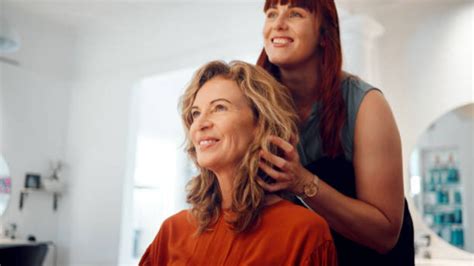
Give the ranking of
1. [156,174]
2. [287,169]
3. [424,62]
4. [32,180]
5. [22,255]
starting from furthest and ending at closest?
[156,174]
[32,180]
[22,255]
[424,62]
[287,169]

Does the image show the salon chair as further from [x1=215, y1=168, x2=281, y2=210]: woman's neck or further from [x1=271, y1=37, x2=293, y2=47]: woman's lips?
[x1=271, y1=37, x2=293, y2=47]: woman's lips

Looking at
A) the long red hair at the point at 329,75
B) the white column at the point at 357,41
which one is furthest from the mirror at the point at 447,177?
the long red hair at the point at 329,75

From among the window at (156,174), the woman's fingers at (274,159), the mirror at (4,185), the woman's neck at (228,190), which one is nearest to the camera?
the woman's fingers at (274,159)

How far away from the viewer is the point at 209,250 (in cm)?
93

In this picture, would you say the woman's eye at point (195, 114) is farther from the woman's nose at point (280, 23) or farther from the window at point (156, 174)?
the window at point (156, 174)

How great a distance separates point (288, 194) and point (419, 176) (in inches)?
93.0

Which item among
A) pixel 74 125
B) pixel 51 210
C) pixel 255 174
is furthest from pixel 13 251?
pixel 255 174

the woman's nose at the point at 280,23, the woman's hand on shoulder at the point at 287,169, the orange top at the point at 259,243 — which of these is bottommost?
the orange top at the point at 259,243

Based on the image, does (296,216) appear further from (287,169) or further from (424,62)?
(424,62)

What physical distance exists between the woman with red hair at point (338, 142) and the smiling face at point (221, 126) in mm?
65

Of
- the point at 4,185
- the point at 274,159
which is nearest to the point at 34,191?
the point at 4,185

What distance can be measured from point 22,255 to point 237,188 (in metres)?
2.93

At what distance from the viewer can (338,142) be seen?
0.98 metres

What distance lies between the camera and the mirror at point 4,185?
4281 mm
